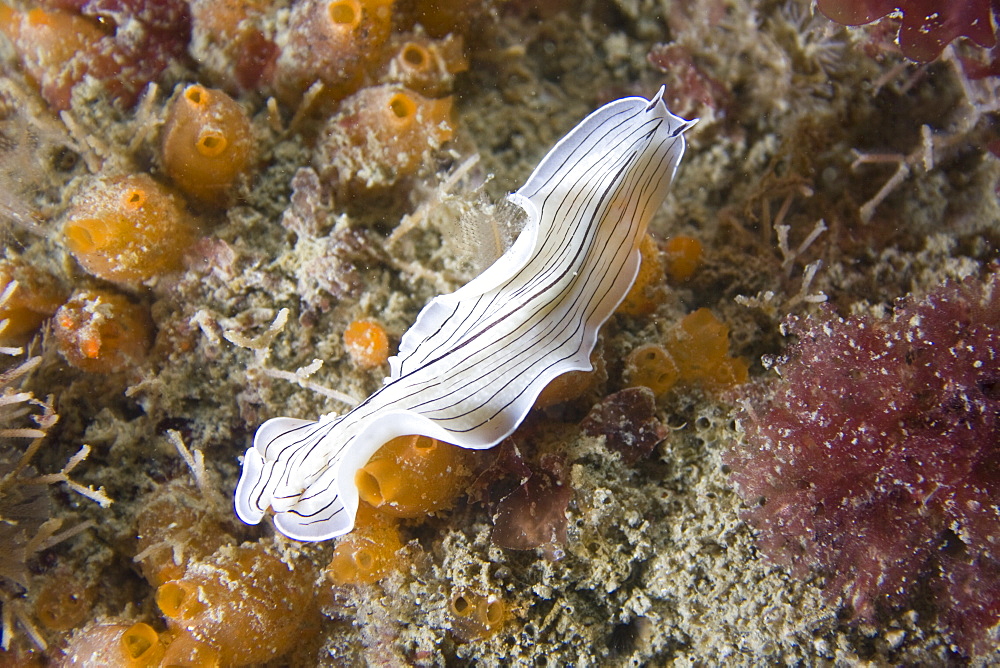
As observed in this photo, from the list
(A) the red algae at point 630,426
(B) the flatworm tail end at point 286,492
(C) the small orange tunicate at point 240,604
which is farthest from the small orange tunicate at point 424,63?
(C) the small orange tunicate at point 240,604

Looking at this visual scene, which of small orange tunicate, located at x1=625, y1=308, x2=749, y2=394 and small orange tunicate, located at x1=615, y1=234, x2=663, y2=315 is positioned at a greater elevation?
small orange tunicate, located at x1=615, y1=234, x2=663, y2=315

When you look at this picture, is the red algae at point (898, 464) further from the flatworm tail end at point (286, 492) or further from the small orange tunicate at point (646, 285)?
the flatworm tail end at point (286, 492)

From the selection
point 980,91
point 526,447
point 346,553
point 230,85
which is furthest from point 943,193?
point 230,85

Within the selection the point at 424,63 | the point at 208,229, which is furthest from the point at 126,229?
the point at 424,63

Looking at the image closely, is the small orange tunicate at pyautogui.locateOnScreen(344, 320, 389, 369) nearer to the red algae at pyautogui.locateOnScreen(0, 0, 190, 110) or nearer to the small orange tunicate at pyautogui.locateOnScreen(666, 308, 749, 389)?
the small orange tunicate at pyautogui.locateOnScreen(666, 308, 749, 389)

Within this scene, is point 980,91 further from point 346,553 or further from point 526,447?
point 346,553

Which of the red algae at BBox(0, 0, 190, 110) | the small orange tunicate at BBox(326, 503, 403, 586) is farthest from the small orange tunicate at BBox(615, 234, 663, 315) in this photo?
the red algae at BBox(0, 0, 190, 110)

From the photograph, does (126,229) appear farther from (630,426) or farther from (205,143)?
(630,426)
